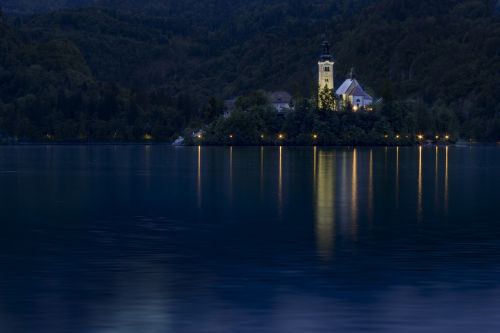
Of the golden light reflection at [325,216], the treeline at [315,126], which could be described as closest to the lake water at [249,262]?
the golden light reflection at [325,216]

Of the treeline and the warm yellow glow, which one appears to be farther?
the treeline

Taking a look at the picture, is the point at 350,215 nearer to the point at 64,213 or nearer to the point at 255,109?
the point at 64,213

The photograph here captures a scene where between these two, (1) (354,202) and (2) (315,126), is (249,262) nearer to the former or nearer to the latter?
(1) (354,202)

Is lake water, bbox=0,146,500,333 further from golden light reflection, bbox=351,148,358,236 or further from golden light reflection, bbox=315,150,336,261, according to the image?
golden light reflection, bbox=351,148,358,236

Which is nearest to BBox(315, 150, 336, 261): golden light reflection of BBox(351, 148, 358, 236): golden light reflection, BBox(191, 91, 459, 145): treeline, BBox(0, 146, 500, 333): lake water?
BBox(0, 146, 500, 333): lake water

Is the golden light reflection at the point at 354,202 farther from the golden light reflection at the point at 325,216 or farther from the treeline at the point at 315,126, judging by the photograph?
the treeline at the point at 315,126

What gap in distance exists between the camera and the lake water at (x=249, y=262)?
61.9ft

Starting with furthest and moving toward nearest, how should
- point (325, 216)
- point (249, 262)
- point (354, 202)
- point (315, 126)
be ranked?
point (315, 126), point (354, 202), point (325, 216), point (249, 262)

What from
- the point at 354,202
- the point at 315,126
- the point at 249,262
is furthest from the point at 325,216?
the point at 315,126

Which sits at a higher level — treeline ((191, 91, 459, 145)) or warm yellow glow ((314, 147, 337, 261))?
treeline ((191, 91, 459, 145))

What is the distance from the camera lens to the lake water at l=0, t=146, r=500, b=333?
742 inches

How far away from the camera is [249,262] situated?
2594 centimetres

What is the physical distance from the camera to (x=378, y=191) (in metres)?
56.1

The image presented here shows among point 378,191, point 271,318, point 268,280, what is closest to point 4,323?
point 271,318
